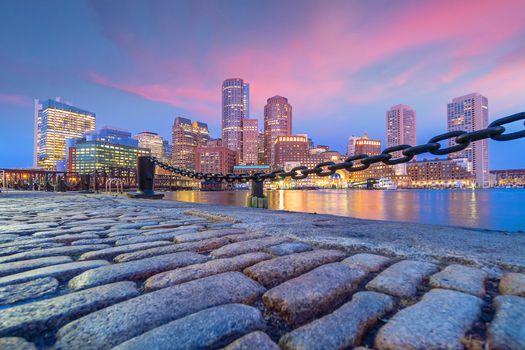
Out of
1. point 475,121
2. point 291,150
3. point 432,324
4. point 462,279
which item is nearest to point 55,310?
point 432,324

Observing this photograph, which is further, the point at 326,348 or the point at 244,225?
the point at 244,225

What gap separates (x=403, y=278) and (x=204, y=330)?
1097 mm

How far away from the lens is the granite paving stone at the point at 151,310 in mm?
906

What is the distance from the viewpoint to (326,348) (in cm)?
86

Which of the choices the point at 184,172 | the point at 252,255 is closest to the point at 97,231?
the point at 252,255

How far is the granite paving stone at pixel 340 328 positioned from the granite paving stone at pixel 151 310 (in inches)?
14.1

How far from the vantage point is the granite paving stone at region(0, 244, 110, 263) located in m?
1.91

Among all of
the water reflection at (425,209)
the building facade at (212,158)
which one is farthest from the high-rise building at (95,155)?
the water reflection at (425,209)

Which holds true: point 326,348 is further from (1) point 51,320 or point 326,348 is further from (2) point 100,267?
(2) point 100,267

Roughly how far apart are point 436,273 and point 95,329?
172 centimetres

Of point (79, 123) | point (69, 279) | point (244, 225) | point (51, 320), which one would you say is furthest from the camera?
point (79, 123)

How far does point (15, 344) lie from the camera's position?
0.86 meters

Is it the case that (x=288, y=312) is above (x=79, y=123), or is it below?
below

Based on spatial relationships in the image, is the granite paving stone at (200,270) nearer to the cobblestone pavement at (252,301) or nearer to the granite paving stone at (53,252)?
the cobblestone pavement at (252,301)
